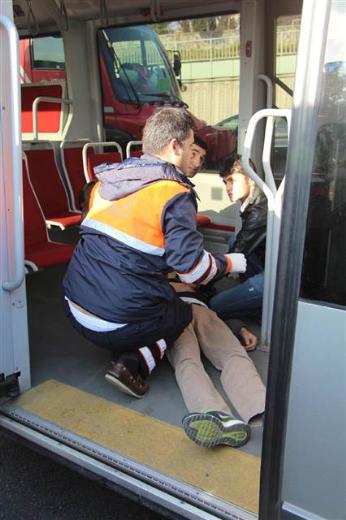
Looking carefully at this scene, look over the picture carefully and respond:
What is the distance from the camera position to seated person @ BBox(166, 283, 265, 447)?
1843 mm

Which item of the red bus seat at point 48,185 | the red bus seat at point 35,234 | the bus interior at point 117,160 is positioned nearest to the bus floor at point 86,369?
the bus interior at point 117,160

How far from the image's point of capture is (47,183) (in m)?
4.52

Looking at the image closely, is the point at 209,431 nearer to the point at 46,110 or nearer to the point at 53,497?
the point at 53,497

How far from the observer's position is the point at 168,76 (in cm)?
506

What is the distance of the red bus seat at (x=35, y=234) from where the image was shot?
11.4ft

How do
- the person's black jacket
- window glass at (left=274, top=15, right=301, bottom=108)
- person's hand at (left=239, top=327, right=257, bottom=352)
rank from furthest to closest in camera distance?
window glass at (left=274, top=15, right=301, bottom=108), the person's black jacket, person's hand at (left=239, top=327, right=257, bottom=352)

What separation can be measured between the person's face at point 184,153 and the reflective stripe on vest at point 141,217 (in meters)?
0.18

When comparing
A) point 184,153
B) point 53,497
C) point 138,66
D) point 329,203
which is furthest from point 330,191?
point 138,66

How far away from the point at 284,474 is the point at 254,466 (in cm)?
41

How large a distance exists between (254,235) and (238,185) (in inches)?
14.0

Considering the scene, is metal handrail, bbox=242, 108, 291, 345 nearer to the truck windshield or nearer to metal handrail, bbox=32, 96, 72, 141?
the truck windshield

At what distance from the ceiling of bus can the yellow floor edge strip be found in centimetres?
345

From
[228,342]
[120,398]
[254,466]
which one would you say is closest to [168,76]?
[228,342]

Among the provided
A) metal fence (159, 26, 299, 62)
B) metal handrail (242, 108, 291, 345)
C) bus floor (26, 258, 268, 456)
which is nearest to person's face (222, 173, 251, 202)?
metal handrail (242, 108, 291, 345)
